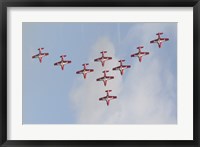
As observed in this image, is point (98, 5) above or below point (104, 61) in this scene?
above

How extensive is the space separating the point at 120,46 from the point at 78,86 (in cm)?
26

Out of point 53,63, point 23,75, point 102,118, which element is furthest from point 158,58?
point 23,75

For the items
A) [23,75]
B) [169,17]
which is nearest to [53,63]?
[23,75]

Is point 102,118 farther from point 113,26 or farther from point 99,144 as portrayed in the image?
point 113,26

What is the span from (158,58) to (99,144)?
0.46 metres

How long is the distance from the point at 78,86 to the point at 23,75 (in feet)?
0.82

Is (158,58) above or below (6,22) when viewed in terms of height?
below

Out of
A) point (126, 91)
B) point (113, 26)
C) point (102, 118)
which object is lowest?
point (102, 118)

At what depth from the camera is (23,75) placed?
1.47 m

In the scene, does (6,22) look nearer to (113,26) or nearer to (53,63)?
(53,63)

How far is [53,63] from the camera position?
1.49m

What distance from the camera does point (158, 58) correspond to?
4.86ft

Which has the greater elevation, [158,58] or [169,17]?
[169,17]

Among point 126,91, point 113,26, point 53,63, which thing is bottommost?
point 126,91
